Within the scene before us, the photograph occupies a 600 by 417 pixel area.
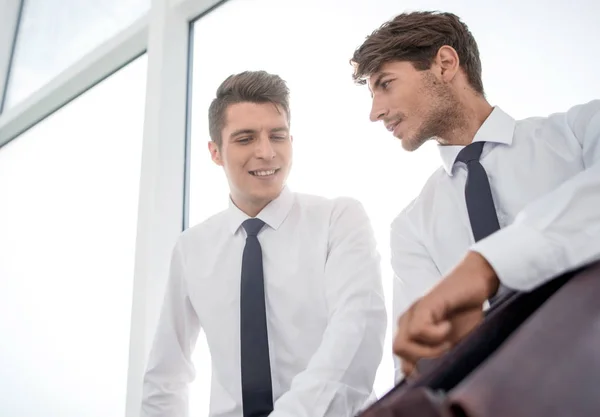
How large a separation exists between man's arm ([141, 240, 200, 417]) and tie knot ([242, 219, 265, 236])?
0.26 meters

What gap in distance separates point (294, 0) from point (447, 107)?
127 cm

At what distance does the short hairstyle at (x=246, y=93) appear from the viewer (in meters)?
1.61

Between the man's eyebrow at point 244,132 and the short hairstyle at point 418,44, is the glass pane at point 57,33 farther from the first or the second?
the short hairstyle at point 418,44

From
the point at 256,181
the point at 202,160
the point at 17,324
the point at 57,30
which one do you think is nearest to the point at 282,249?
the point at 256,181

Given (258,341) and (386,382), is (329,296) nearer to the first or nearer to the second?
(258,341)

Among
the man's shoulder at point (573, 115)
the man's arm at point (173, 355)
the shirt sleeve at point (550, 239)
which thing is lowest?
the man's arm at point (173, 355)

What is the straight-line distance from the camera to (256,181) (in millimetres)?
1544

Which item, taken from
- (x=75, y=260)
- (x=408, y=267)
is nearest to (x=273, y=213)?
(x=408, y=267)

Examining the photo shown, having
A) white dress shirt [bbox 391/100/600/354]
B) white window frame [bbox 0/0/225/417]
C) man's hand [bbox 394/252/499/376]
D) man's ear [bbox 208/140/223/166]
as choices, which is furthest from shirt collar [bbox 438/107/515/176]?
white window frame [bbox 0/0/225/417]

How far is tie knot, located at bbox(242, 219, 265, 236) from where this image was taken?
59.2 inches

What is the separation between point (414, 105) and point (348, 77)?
2.02 ft

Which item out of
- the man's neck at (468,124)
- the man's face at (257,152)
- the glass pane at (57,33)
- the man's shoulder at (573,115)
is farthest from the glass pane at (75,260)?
the man's shoulder at (573,115)

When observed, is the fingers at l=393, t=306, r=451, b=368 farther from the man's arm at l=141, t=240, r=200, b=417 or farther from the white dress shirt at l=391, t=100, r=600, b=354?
the man's arm at l=141, t=240, r=200, b=417

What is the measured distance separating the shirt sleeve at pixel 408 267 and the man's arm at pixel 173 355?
656 mm
